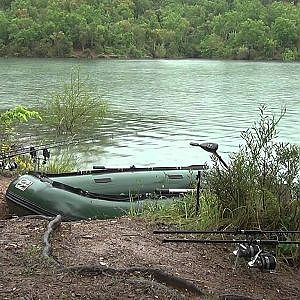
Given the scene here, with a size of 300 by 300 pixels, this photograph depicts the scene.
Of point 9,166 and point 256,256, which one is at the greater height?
point 256,256

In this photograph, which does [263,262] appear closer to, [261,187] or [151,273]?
[151,273]

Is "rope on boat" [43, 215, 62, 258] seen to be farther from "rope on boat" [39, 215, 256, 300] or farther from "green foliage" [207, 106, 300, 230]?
"green foliage" [207, 106, 300, 230]

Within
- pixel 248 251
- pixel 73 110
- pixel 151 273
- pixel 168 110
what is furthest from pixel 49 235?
pixel 168 110

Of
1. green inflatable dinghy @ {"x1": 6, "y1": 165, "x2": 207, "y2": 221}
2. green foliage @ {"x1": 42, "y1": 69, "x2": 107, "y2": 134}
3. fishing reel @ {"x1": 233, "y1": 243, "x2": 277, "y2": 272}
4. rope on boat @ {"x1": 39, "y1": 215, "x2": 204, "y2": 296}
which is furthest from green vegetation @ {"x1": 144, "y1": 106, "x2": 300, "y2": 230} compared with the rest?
green foliage @ {"x1": 42, "y1": 69, "x2": 107, "y2": 134}

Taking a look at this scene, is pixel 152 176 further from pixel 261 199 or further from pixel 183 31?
pixel 183 31

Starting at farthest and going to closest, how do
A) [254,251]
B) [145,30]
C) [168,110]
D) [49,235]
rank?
[145,30], [168,110], [49,235], [254,251]

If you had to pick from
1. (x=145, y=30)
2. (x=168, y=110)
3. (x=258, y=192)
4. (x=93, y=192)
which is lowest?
(x=145, y=30)

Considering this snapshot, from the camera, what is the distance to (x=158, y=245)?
16.3 feet

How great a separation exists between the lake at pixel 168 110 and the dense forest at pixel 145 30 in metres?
33.2

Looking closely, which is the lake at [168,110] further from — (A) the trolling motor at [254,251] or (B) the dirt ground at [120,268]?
(A) the trolling motor at [254,251]

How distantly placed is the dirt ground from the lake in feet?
28.6

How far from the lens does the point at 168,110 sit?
2498 centimetres

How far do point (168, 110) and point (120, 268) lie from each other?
20.9 metres

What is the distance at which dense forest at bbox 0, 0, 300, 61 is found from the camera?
74.3 metres
